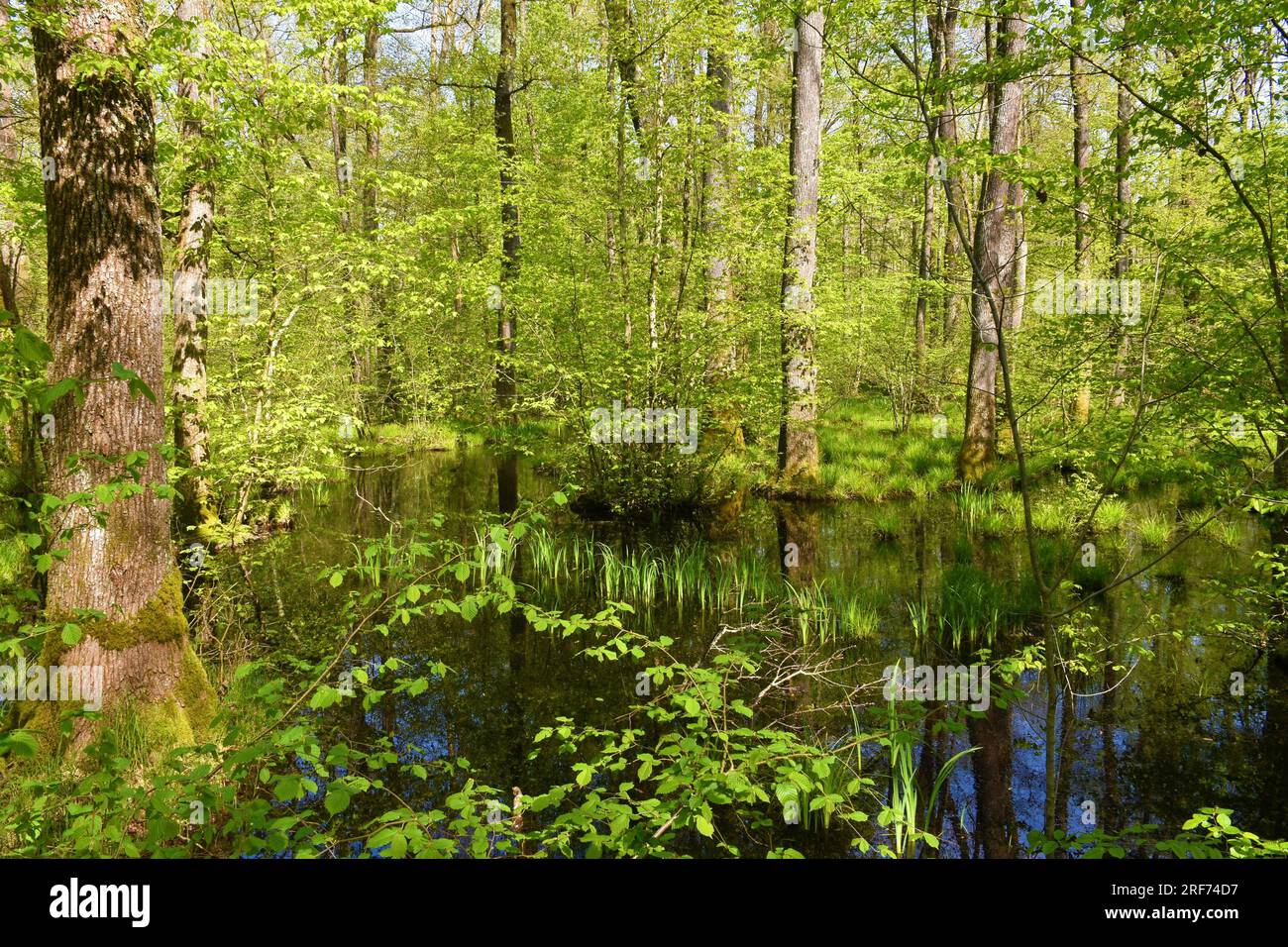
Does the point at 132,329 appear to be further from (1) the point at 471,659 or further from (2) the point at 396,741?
(1) the point at 471,659

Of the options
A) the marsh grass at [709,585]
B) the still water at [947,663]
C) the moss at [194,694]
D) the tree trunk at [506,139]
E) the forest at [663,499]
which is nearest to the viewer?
the forest at [663,499]

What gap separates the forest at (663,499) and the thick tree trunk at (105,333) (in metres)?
0.02

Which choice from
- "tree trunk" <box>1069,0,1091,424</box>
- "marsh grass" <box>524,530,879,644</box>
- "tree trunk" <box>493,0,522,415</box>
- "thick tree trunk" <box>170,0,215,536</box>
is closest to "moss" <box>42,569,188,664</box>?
"marsh grass" <box>524,530,879,644</box>

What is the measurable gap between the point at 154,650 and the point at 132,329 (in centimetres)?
178

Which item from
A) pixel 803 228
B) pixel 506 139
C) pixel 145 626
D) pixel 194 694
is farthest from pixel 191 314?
pixel 803 228

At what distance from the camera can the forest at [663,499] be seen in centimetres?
282

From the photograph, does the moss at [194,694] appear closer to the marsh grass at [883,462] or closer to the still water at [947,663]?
the still water at [947,663]

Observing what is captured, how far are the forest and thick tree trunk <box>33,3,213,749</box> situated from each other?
0.02 meters

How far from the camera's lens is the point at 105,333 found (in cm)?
347

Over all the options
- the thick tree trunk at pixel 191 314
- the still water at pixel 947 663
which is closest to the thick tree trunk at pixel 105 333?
the still water at pixel 947 663

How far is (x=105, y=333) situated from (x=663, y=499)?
699 cm

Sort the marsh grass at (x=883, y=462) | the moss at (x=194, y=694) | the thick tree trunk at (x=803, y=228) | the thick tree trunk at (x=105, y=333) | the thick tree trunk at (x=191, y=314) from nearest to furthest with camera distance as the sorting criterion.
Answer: the thick tree trunk at (x=105, y=333)
the moss at (x=194, y=694)
the thick tree trunk at (x=191, y=314)
the thick tree trunk at (x=803, y=228)
the marsh grass at (x=883, y=462)

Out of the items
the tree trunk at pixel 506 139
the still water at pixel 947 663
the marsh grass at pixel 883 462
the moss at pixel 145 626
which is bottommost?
the still water at pixel 947 663
